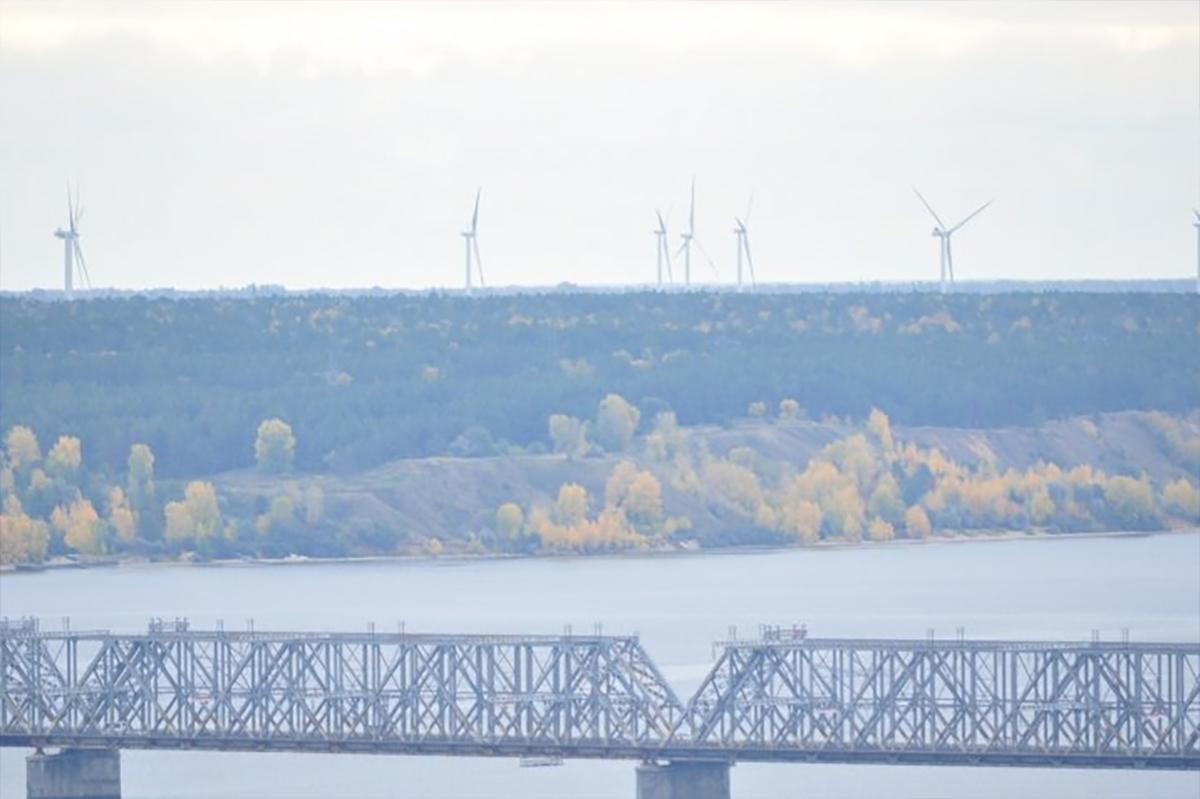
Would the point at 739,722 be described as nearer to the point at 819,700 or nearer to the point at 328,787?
the point at 819,700

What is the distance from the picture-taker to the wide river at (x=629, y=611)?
371ft

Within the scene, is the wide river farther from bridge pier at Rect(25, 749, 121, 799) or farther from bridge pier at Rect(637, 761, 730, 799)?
bridge pier at Rect(637, 761, 730, 799)

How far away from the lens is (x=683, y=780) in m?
95.9

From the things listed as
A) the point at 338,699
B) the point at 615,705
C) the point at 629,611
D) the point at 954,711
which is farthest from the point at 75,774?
the point at 629,611

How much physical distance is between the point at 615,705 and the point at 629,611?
202 ft

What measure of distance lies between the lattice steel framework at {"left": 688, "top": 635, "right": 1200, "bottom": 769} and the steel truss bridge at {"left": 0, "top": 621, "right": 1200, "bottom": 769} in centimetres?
7

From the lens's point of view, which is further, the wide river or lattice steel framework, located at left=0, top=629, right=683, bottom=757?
the wide river

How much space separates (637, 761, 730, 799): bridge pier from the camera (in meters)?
95.8

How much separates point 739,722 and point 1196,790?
16.8 meters

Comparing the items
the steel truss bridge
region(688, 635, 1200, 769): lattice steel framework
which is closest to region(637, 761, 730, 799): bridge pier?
the steel truss bridge

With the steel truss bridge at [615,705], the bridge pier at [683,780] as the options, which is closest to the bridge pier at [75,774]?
the steel truss bridge at [615,705]

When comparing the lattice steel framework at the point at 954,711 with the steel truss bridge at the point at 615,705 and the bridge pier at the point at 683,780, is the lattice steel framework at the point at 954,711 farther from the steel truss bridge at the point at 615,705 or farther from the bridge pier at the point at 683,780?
the bridge pier at the point at 683,780

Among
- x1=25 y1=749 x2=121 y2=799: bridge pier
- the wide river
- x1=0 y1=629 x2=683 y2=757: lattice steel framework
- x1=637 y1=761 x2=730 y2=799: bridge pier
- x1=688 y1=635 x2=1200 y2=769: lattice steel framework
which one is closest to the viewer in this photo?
x1=688 y1=635 x2=1200 y2=769: lattice steel framework

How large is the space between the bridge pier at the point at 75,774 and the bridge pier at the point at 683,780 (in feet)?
46.9
